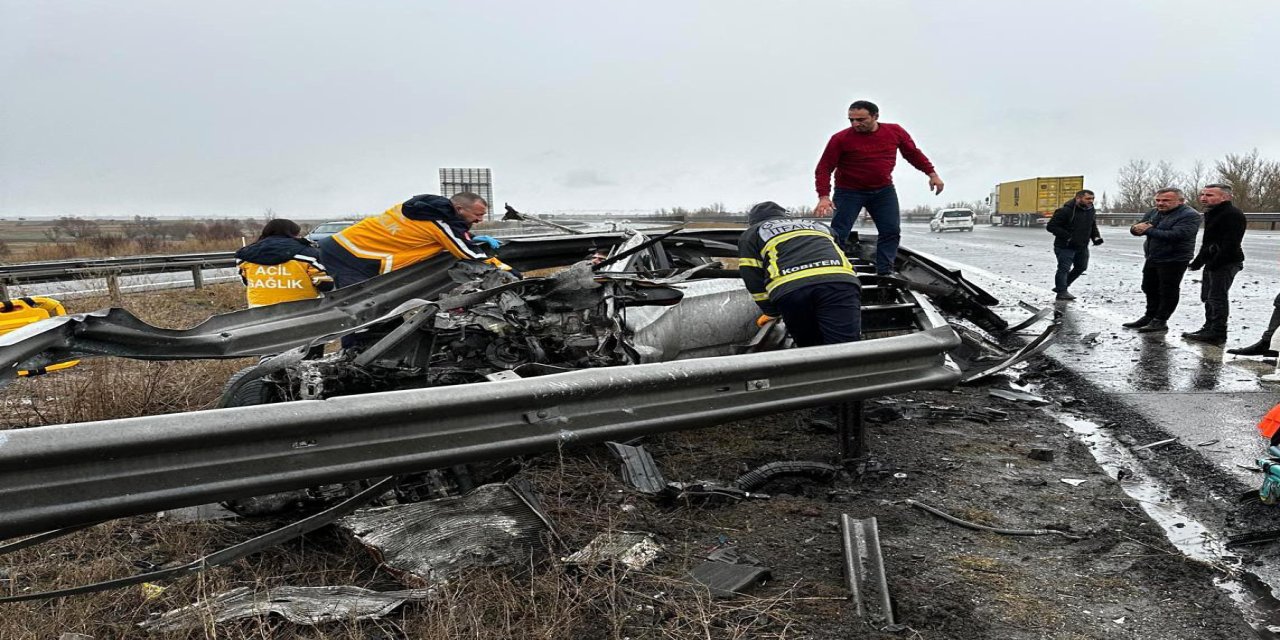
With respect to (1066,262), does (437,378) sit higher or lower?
lower

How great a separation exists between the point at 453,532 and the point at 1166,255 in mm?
6923

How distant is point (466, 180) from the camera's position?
646 inches

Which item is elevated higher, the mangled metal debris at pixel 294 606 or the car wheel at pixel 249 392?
the car wheel at pixel 249 392

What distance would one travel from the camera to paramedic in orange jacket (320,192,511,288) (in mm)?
4906

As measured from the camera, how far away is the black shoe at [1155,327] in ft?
22.2

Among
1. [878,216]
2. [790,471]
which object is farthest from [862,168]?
[790,471]

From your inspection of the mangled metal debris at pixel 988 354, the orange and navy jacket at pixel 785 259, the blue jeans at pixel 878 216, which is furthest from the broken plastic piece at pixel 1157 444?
the blue jeans at pixel 878 216

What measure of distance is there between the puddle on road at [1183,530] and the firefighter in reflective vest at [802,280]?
1298 millimetres

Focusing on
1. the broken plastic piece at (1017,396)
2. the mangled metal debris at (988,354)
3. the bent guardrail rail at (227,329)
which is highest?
the bent guardrail rail at (227,329)

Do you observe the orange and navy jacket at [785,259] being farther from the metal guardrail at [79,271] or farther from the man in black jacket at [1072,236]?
the metal guardrail at [79,271]

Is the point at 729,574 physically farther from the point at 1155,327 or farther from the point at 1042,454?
the point at 1155,327

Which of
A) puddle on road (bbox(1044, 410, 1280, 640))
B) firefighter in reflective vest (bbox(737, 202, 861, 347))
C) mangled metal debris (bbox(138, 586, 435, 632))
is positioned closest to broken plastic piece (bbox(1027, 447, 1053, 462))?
puddle on road (bbox(1044, 410, 1280, 640))

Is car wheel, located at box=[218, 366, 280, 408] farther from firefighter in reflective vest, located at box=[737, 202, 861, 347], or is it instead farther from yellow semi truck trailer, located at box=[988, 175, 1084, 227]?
yellow semi truck trailer, located at box=[988, 175, 1084, 227]

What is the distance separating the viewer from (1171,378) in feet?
16.6
